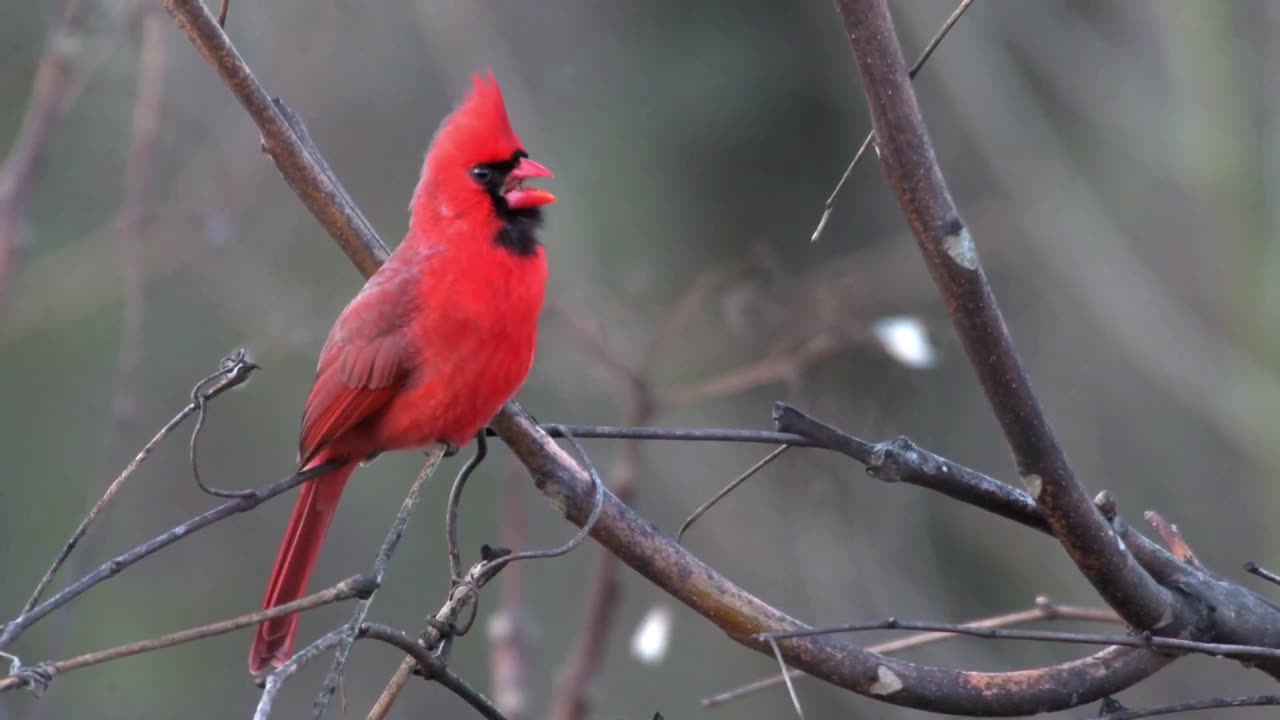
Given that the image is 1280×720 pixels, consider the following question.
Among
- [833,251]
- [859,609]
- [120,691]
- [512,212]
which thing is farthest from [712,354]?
[120,691]

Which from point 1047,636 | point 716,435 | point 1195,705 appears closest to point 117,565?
point 716,435

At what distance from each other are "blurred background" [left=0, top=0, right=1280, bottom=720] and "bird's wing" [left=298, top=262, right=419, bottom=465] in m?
Result: 1.24

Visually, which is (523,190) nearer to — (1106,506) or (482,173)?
(482,173)

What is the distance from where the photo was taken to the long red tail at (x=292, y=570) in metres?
2.12

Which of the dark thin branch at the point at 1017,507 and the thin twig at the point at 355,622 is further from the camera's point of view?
the dark thin branch at the point at 1017,507

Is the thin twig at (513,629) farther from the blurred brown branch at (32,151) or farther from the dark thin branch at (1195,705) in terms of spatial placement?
the dark thin branch at (1195,705)

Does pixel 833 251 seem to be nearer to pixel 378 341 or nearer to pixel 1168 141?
pixel 1168 141

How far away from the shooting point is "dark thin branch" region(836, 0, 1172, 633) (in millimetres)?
1253

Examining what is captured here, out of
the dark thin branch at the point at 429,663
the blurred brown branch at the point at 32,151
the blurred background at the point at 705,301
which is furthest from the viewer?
the blurred background at the point at 705,301

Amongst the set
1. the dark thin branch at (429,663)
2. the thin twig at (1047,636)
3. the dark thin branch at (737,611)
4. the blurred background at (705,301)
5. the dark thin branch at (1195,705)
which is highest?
the blurred background at (705,301)

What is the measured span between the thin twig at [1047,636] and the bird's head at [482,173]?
3.57 feet

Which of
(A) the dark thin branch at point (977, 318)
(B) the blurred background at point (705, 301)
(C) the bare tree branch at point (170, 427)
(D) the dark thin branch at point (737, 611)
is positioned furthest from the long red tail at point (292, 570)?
(B) the blurred background at point (705, 301)

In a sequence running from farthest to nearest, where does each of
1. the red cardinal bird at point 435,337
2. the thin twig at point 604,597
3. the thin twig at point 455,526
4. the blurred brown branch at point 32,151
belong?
the thin twig at point 604,597
the blurred brown branch at point 32,151
the red cardinal bird at point 435,337
the thin twig at point 455,526

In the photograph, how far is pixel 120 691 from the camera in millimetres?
5176
